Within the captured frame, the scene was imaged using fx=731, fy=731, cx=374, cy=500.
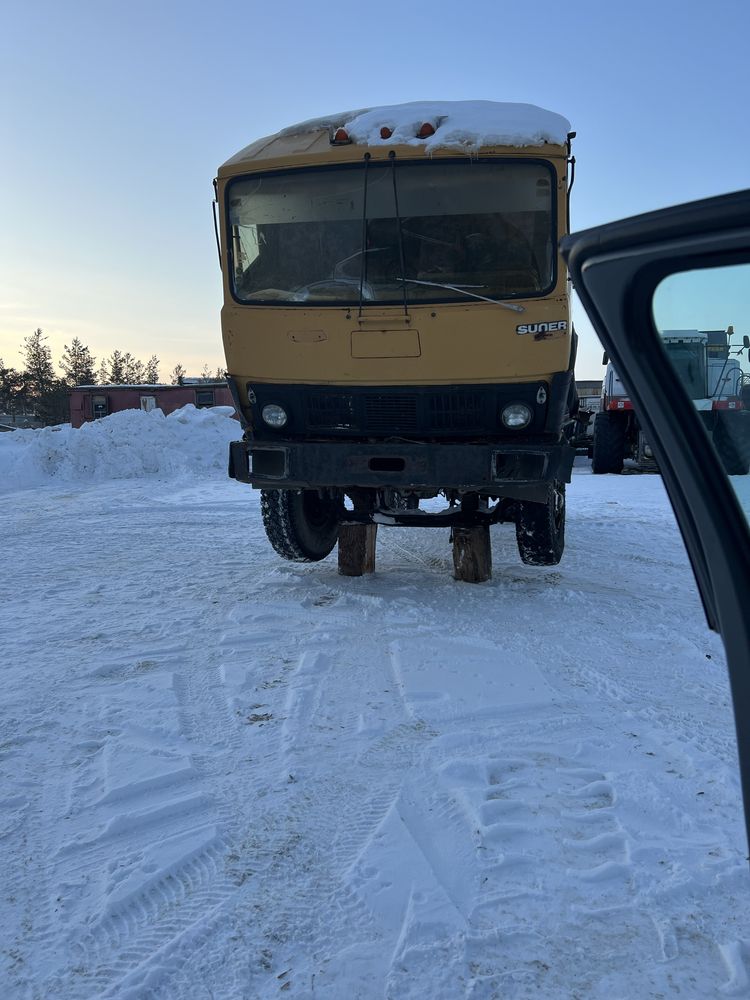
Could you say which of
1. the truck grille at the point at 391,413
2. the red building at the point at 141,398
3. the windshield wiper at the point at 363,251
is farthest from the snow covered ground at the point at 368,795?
the red building at the point at 141,398

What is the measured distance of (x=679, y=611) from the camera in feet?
15.8

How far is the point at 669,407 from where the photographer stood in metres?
1.12

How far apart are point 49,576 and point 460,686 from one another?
3790mm

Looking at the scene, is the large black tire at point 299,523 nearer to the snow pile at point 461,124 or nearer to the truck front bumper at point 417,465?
the truck front bumper at point 417,465

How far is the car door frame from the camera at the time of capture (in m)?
1.08

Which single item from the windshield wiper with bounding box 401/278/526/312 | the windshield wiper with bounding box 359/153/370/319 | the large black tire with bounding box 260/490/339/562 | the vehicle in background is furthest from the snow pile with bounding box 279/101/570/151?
the vehicle in background

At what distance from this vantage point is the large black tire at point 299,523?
18.3 ft

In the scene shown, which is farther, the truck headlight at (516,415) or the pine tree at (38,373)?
the pine tree at (38,373)

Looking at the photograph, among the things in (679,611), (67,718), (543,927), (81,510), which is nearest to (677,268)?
(543,927)

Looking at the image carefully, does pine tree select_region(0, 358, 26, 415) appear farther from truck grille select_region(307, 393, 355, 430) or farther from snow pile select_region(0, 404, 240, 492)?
truck grille select_region(307, 393, 355, 430)

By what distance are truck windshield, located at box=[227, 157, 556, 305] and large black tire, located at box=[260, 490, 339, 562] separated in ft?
5.00

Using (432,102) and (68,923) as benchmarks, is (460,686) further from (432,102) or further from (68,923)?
(432,102)

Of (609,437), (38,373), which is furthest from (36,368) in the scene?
(609,437)

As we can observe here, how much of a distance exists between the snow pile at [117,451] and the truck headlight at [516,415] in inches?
400
